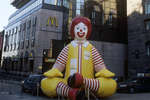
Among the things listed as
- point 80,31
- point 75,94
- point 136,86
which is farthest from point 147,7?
point 75,94

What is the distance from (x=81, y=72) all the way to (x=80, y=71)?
68mm

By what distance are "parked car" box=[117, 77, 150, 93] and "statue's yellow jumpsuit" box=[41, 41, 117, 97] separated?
21.9 ft

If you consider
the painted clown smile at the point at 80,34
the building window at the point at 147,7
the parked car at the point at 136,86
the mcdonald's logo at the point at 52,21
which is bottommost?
the parked car at the point at 136,86

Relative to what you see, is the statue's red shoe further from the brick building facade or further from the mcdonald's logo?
the mcdonald's logo

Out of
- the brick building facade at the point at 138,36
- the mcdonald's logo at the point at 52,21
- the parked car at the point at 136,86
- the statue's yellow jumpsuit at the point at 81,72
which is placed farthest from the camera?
the mcdonald's logo at the point at 52,21

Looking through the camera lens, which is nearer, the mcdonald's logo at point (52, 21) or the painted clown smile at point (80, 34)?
the painted clown smile at point (80, 34)

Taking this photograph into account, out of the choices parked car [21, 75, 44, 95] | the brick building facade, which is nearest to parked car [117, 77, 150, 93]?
the brick building facade

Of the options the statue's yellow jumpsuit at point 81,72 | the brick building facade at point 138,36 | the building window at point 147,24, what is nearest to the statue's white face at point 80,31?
the statue's yellow jumpsuit at point 81,72

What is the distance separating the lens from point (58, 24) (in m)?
36.8

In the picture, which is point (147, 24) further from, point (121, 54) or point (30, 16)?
point (30, 16)

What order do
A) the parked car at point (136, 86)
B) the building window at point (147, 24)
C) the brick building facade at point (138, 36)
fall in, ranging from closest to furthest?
1. the parked car at point (136, 86)
2. the brick building facade at point (138, 36)
3. the building window at point (147, 24)

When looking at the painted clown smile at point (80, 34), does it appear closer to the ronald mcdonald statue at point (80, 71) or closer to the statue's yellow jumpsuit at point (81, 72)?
the ronald mcdonald statue at point (80, 71)

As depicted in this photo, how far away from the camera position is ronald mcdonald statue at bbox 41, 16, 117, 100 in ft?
A: 24.9

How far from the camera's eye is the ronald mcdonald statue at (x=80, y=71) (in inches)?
299
